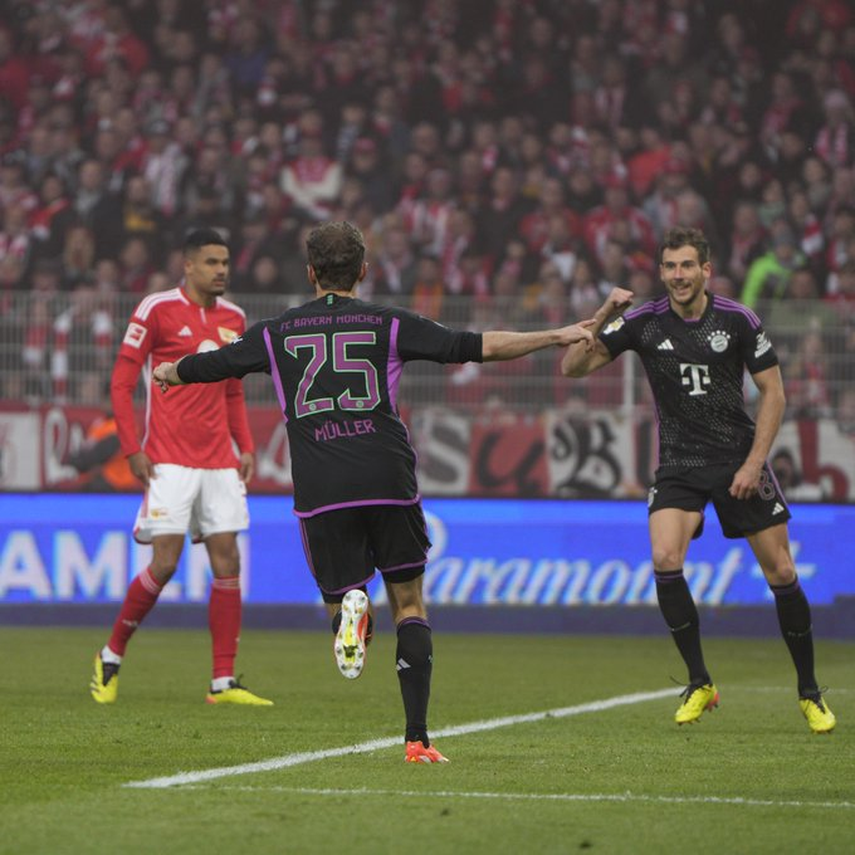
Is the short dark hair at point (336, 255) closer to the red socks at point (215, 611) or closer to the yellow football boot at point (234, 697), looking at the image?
the yellow football boot at point (234, 697)

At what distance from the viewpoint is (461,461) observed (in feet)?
49.8

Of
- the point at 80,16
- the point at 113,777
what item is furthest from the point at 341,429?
the point at 80,16

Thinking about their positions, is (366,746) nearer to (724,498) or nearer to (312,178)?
(724,498)

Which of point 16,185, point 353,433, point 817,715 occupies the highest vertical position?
point 16,185

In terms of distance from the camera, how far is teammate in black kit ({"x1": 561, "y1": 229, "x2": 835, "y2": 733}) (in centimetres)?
823

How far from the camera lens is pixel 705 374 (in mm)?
8297

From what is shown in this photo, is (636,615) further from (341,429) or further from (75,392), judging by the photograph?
(341,429)

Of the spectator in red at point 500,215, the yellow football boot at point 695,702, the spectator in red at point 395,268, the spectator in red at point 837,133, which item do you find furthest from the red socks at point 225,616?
the spectator in red at point 837,133

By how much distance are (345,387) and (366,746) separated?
1.46 meters

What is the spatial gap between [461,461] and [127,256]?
19.0ft

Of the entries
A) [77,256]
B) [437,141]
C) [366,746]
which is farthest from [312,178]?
[366,746]

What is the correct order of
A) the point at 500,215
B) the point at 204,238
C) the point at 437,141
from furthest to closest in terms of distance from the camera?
the point at 437,141, the point at 500,215, the point at 204,238

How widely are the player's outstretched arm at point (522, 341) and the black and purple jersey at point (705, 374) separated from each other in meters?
2.06

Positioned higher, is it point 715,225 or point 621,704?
point 715,225
